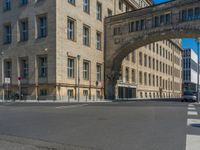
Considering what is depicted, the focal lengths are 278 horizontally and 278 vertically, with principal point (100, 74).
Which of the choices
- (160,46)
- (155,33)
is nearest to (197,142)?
(155,33)

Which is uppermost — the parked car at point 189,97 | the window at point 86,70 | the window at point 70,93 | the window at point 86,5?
the window at point 86,5

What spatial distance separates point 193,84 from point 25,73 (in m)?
99.1

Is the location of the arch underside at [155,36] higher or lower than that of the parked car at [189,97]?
higher

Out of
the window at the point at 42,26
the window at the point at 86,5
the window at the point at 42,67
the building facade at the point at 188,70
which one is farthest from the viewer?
the building facade at the point at 188,70

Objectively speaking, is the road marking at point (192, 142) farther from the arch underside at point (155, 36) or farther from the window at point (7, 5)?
the window at point (7, 5)

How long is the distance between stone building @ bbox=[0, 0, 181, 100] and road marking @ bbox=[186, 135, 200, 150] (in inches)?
1145

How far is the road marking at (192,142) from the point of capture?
6543mm

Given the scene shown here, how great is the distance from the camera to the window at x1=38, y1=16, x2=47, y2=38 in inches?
1518

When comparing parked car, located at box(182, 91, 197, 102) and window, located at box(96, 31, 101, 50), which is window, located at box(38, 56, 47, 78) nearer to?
window, located at box(96, 31, 101, 50)

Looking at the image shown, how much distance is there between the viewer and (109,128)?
9.34 m

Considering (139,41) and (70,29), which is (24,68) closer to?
(70,29)

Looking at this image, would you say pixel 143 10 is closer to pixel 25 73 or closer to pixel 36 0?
pixel 36 0

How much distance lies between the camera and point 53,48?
1431 inches

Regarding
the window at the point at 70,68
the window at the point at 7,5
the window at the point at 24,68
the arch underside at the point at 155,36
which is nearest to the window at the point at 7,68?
the window at the point at 24,68
